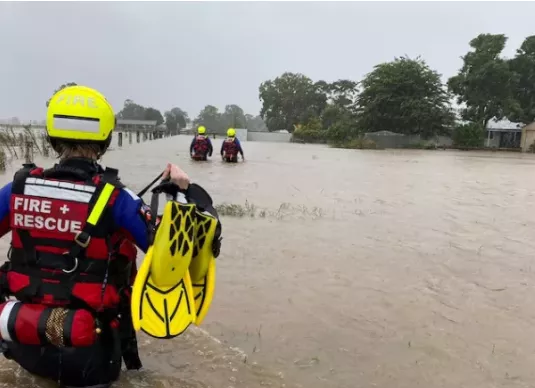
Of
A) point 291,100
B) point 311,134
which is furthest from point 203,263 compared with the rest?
point 291,100

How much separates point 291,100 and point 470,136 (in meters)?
45.1

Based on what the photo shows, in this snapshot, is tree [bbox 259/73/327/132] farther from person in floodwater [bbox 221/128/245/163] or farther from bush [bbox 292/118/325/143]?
person in floodwater [bbox 221/128/245/163]

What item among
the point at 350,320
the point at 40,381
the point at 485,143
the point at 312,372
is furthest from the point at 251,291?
the point at 485,143

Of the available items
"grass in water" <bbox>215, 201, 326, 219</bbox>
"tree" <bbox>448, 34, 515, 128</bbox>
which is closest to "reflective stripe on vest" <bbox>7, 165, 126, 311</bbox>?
"grass in water" <bbox>215, 201, 326, 219</bbox>

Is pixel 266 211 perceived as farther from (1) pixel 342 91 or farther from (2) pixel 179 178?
(1) pixel 342 91

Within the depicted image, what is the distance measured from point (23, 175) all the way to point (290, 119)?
88.0 m

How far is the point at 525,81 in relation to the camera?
5212 cm

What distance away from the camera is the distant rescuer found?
2.18 metres

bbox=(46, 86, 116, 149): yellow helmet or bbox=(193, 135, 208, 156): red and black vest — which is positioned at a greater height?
bbox=(46, 86, 116, 149): yellow helmet

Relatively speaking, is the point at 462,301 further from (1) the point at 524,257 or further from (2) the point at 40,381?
(2) the point at 40,381

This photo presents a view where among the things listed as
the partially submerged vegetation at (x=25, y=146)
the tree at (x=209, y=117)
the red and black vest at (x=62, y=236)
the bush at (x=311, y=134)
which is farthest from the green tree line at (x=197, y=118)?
the red and black vest at (x=62, y=236)

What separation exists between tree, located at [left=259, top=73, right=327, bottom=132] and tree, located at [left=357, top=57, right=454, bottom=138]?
3276 centimetres

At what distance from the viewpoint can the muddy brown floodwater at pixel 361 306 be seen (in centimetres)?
344

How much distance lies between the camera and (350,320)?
4.38 m
